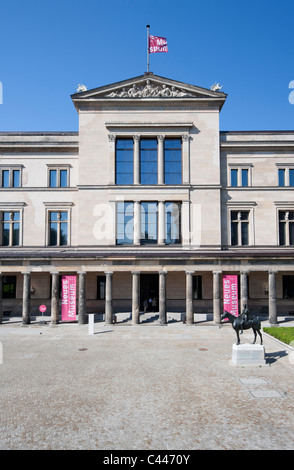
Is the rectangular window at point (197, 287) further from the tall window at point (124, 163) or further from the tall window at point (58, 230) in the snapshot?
the tall window at point (58, 230)

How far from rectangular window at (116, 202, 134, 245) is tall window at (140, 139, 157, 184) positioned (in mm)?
3620

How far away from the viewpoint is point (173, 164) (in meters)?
38.5

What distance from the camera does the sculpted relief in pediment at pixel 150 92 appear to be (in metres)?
38.2

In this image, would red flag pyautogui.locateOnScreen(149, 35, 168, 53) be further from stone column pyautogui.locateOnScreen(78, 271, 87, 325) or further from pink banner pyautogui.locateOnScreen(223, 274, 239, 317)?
pink banner pyautogui.locateOnScreen(223, 274, 239, 317)

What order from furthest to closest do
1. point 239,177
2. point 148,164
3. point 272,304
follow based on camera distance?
point 239,177 < point 148,164 < point 272,304

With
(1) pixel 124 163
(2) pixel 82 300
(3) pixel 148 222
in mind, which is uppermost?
(1) pixel 124 163

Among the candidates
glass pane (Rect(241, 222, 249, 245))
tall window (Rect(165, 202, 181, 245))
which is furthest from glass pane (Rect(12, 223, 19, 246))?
glass pane (Rect(241, 222, 249, 245))

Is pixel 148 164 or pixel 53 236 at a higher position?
pixel 148 164

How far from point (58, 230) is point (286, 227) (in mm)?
28522

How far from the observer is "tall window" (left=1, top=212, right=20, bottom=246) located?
39.6 m

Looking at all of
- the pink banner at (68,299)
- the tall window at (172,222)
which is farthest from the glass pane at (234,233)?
the pink banner at (68,299)

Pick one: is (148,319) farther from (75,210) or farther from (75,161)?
(75,161)

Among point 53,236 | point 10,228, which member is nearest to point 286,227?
point 53,236

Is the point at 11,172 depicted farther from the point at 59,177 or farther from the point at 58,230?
the point at 58,230
